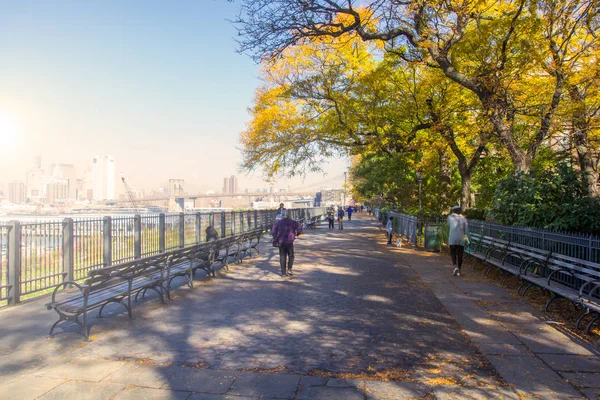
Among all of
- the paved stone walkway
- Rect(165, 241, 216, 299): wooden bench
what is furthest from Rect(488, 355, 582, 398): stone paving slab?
Rect(165, 241, 216, 299): wooden bench

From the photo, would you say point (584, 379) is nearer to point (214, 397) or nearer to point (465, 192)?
point (214, 397)

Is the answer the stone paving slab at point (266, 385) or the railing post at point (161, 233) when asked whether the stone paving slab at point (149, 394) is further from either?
the railing post at point (161, 233)

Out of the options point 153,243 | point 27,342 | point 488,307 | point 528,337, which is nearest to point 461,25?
point 488,307

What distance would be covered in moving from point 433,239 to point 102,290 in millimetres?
13613

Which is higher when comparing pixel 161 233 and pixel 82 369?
pixel 161 233

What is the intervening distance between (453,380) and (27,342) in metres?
5.15

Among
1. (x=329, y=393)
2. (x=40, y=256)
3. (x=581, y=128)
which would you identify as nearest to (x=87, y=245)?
(x=40, y=256)

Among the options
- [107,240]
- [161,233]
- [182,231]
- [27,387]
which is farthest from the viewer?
[182,231]

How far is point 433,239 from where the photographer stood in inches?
712

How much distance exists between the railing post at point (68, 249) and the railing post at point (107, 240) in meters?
0.90

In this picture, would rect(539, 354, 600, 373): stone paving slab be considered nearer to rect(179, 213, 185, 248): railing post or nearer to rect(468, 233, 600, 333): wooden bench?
rect(468, 233, 600, 333): wooden bench

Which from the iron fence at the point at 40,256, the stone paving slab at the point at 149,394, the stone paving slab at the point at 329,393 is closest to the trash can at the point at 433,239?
the iron fence at the point at 40,256

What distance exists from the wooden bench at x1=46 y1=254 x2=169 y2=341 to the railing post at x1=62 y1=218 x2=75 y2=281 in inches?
19.3

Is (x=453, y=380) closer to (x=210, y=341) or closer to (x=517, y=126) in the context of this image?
(x=210, y=341)
